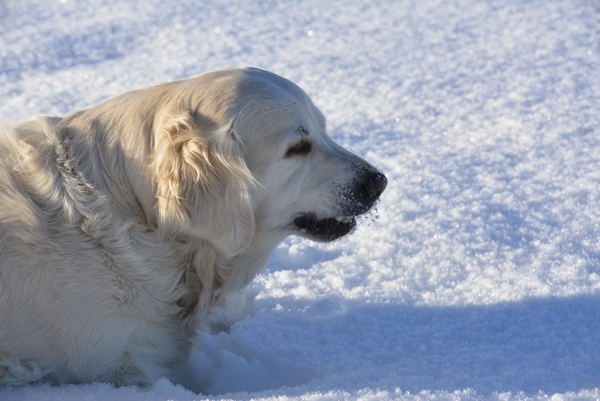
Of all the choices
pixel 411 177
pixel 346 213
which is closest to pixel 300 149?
pixel 346 213

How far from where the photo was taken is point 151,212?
252 cm

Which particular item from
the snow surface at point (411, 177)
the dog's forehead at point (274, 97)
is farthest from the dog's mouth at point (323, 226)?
the dog's forehead at point (274, 97)

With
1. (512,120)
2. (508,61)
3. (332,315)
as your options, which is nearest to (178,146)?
(332,315)

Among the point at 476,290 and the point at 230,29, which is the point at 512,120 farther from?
the point at 230,29

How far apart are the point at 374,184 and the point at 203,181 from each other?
810mm

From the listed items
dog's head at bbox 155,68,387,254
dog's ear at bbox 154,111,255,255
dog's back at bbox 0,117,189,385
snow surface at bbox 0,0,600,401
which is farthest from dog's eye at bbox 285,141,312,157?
dog's back at bbox 0,117,189,385

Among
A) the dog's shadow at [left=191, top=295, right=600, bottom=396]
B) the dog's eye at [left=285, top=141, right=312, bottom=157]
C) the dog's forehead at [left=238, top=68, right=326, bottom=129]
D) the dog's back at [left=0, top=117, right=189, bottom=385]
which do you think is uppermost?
the dog's forehead at [left=238, top=68, right=326, bottom=129]

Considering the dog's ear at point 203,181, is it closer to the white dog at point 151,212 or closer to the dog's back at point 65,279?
the white dog at point 151,212

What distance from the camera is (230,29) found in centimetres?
770

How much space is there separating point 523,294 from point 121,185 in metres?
2.10

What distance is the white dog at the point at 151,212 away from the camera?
2.34 metres

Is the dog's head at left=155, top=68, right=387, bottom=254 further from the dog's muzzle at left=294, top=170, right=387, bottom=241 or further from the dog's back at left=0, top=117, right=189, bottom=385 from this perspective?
the dog's back at left=0, top=117, right=189, bottom=385

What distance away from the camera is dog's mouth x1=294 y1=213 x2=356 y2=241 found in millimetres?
2752

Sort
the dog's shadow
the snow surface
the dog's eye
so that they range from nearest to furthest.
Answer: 1. the dog's shadow
2. the snow surface
3. the dog's eye
